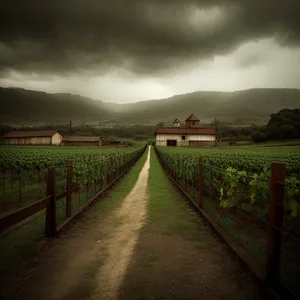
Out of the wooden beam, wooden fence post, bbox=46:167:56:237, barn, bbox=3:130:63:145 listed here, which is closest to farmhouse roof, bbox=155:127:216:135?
barn, bbox=3:130:63:145

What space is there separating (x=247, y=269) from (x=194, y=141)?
7591cm

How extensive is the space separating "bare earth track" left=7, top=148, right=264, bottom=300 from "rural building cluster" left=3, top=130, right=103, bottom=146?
284ft

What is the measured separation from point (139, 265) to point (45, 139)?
9120 cm

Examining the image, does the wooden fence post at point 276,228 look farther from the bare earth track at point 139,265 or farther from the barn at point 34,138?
the barn at point 34,138

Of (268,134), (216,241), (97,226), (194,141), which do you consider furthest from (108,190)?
(268,134)

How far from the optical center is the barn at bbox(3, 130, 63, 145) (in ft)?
285

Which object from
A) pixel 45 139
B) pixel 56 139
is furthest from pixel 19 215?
pixel 56 139

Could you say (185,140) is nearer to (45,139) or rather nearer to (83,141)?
(83,141)

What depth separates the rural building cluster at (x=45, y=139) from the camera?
8725 cm

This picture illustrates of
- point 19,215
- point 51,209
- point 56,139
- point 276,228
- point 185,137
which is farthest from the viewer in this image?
point 56,139

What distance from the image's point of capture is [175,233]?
20.1 ft

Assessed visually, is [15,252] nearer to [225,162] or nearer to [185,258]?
[185,258]

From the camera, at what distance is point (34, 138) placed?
88.3 meters

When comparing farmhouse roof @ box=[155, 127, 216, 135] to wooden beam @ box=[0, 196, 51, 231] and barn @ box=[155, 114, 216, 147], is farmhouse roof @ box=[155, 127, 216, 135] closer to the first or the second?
barn @ box=[155, 114, 216, 147]
